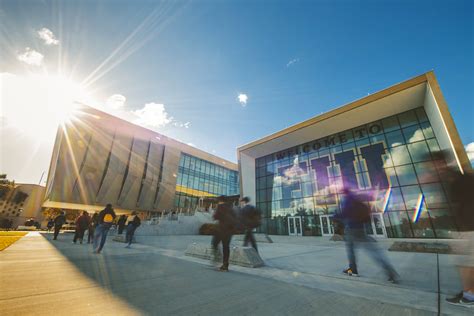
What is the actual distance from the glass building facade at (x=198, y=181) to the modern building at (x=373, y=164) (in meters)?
17.1

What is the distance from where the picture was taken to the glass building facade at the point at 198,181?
3666cm

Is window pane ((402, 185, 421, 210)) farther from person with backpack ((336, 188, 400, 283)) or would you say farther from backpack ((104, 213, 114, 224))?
backpack ((104, 213, 114, 224))

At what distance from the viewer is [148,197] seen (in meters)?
31.8

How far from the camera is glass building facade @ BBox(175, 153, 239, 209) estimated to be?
36656 mm

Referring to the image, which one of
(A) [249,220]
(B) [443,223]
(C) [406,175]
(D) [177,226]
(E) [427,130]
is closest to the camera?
(A) [249,220]

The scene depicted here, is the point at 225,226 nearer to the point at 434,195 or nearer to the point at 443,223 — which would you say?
the point at 443,223

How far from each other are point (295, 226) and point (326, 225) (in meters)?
3.28

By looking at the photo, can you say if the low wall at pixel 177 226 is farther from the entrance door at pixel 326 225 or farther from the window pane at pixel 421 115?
the window pane at pixel 421 115

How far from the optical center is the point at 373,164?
17.2 meters

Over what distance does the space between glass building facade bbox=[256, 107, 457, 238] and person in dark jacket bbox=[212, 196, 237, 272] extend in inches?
363

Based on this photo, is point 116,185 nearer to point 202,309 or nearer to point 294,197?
point 294,197

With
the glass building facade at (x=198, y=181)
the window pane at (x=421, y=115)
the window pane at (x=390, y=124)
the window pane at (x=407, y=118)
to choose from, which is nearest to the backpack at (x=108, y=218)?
the window pane at (x=390, y=124)

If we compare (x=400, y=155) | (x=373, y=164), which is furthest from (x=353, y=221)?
(x=400, y=155)

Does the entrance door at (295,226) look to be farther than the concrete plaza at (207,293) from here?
Yes
